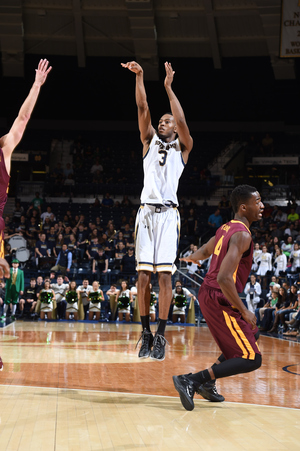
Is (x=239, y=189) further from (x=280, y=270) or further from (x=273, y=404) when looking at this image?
(x=280, y=270)

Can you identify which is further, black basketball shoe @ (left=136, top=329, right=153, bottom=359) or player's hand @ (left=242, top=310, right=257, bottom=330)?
black basketball shoe @ (left=136, top=329, right=153, bottom=359)

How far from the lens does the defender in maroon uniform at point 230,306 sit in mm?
4044

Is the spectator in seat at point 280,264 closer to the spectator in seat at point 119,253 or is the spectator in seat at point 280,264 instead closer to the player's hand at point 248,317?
the spectator in seat at point 119,253

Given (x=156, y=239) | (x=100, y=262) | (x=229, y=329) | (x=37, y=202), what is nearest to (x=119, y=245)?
(x=100, y=262)

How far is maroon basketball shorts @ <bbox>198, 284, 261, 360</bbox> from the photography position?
418 cm

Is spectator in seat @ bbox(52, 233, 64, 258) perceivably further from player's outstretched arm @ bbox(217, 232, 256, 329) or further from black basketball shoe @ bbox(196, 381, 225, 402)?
player's outstretched arm @ bbox(217, 232, 256, 329)

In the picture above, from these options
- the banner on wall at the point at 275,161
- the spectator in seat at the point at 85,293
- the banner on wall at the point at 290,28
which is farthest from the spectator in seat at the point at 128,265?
the banner on wall at the point at 275,161

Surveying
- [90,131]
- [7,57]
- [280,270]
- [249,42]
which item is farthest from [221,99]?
[280,270]

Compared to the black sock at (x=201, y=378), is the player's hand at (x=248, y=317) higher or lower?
higher

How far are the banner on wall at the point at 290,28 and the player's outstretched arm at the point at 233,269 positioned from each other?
16.4 meters

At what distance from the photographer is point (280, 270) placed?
1533cm

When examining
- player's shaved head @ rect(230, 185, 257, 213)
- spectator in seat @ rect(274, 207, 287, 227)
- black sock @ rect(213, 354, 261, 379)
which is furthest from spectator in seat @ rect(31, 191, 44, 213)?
black sock @ rect(213, 354, 261, 379)

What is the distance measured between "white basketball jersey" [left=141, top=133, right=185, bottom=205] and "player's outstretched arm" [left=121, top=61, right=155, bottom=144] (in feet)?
0.36

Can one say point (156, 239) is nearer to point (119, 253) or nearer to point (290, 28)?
point (119, 253)
